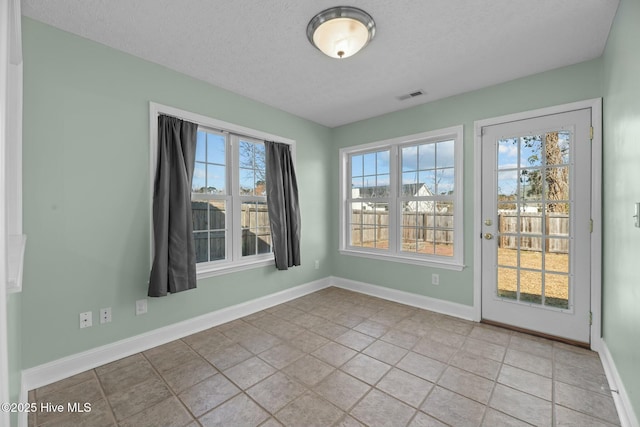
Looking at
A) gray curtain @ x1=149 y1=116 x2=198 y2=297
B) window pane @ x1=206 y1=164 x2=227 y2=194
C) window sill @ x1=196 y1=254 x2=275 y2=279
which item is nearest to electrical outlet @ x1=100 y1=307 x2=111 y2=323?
gray curtain @ x1=149 y1=116 x2=198 y2=297

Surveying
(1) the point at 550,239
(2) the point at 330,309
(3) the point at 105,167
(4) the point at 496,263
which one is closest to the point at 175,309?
(3) the point at 105,167

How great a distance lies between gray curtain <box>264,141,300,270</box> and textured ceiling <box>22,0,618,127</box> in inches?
31.6

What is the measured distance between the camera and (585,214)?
248 centimetres

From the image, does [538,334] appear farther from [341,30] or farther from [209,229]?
[209,229]

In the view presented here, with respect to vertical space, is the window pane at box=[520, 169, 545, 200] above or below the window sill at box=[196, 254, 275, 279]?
above

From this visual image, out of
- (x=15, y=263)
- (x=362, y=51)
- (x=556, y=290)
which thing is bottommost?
(x=556, y=290)

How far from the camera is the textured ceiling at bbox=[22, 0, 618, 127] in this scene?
187 cm

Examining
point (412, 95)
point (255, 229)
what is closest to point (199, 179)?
point (255, 229)

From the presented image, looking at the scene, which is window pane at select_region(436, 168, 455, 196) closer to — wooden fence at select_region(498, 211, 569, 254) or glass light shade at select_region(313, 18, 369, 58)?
wooden fence at select_region(498, 211, 569, 254)

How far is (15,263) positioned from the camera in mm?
1190

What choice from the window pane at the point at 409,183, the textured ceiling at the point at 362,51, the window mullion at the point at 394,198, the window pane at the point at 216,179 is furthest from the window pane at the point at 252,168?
the window pane at the point at 409,183

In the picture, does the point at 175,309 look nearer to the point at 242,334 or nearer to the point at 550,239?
the point at 242,334

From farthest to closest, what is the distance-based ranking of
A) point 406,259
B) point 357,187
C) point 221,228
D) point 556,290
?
point 357,187 < point 406,259 < point 221,228 < point 556,290

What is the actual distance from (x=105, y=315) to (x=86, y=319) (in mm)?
120
